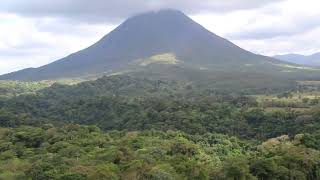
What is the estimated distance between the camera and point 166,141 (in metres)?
50.9

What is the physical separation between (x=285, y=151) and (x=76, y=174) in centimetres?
1795

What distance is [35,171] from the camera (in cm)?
Answer: 3741

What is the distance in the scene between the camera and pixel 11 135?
55.4 m

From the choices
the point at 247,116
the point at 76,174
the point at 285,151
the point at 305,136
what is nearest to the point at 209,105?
the point at 247,116

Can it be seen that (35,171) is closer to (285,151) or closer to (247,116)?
(285,151)

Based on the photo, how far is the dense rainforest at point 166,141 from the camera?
38.1 meters

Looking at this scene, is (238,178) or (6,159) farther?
(6,159)

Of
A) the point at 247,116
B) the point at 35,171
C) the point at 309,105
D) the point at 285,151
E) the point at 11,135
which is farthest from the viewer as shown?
the point at 309,105

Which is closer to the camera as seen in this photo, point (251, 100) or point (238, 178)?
point (238, 178)

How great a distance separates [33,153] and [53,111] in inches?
2197

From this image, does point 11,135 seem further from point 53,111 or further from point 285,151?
point 53,111

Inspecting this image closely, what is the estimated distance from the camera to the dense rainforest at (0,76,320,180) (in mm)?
38094

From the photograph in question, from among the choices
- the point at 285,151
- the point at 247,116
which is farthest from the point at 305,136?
the point at 247,116

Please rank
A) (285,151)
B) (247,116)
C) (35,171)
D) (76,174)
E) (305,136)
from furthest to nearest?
(247,116) < (305,136) < (285,151) < (35,171) < (76,174)
